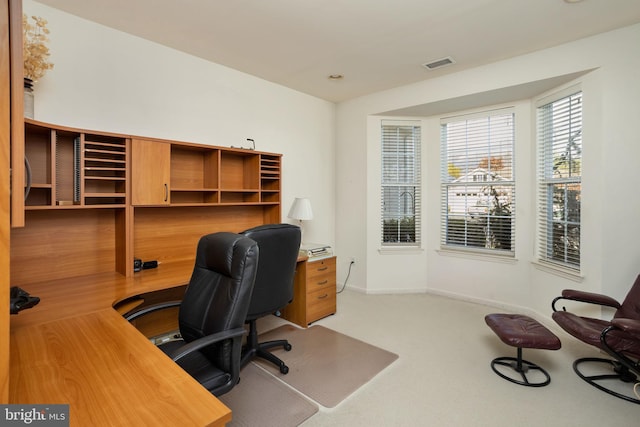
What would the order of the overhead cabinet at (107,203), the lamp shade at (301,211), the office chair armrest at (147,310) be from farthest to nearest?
the lamp shade at (301,211) < the overhead cabinet at (107,203) < the office chair armrest at (147,310)

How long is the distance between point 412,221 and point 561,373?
2.38 m

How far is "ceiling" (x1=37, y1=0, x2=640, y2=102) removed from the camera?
2.28 meters

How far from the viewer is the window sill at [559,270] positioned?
115 inches

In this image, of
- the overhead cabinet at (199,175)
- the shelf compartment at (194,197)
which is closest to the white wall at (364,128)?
the overhead cabinet at (199,175)

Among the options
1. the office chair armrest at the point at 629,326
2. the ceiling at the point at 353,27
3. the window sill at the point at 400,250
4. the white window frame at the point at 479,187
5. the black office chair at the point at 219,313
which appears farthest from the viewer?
the window sill at the point at 400,250

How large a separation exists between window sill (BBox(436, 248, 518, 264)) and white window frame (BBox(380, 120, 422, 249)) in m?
0.38

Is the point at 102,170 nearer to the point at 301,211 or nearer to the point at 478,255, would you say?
the point at 301,211

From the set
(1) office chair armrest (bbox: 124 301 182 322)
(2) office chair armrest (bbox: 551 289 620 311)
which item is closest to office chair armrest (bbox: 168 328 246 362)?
(1) office chair armrest (bbox: 124 301 182 322)

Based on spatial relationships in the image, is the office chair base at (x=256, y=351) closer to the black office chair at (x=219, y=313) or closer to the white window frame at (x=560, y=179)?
the black office chair at (x=219, y=313)

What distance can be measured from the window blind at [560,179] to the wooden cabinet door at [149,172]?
3.72 metres

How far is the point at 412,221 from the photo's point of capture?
14.4 feet

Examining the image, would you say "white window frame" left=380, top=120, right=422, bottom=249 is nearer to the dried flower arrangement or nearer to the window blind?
the window blind

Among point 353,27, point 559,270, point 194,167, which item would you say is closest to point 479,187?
point 559,270

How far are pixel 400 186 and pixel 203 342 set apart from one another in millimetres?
3548
